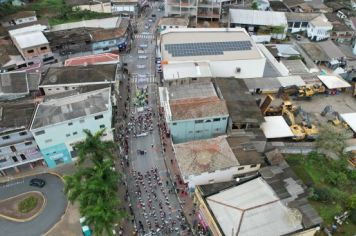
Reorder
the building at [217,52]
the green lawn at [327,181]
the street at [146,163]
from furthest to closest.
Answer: the building at [217,52]
the green lawn at [327,181]
the street at [146,163]

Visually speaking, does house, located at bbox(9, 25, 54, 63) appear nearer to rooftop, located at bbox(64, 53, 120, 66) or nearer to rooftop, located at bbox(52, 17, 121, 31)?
rooftop, located at bbox(64, 53, 120, 66)

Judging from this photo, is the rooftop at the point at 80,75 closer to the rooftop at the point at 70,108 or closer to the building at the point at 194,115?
the rooftop at the point at 70,108

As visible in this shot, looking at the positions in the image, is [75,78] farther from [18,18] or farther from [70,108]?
[18,18]

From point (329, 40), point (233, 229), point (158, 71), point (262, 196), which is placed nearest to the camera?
point (233, 229)

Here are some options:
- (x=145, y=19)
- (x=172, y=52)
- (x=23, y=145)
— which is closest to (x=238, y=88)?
(x=172, y=52)

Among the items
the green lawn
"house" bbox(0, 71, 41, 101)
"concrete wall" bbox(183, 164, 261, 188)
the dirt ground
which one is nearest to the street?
"concrete wall" bbox(183, 164, 261, 188)

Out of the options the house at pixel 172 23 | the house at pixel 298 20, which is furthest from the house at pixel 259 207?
the house at pixel 298 20

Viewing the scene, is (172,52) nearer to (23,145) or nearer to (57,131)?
(57,131)

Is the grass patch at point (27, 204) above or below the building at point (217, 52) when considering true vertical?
below
